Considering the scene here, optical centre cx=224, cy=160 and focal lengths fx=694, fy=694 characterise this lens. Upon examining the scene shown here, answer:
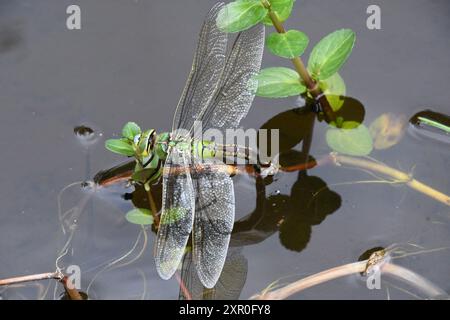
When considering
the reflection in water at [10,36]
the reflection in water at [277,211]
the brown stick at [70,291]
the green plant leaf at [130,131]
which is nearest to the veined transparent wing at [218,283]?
the reflection in water at [277,211]

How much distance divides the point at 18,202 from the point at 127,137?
0.54 meters

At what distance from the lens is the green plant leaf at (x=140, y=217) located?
2.52 m

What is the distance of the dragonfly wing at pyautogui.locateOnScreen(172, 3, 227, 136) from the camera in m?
2.56

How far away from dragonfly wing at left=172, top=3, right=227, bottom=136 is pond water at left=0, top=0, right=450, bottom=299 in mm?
205

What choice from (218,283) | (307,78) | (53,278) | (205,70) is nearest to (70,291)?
(53,278)

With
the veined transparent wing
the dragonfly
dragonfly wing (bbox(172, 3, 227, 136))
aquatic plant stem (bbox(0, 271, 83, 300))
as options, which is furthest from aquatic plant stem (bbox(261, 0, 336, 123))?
aquatic plant stem (bbox(0, 271, 83, 300))

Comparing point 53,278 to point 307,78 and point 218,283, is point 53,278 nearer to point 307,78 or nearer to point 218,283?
point 218,283

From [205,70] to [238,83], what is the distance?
133 mm

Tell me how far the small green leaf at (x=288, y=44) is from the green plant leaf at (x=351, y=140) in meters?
0.42

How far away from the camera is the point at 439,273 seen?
7.88ft

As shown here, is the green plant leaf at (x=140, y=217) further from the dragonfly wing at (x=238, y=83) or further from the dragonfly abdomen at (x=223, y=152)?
the dragonfly wing at (x=238, y=83)
